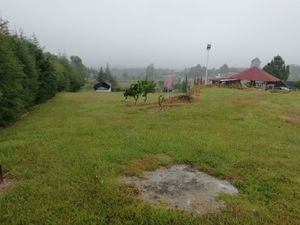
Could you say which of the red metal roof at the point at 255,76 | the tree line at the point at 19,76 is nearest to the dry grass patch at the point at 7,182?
the tree line at the point at 19,76

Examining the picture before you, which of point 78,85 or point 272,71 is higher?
point 272,71

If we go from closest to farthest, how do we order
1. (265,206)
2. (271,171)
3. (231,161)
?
(265,206) → (271,171) → (231,161)

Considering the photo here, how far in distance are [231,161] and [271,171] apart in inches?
32.0

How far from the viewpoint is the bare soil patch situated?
4.36 m

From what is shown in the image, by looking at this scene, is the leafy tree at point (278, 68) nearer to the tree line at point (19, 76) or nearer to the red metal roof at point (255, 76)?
the red metal roof at point (255, 76)

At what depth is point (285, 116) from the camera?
12.0m

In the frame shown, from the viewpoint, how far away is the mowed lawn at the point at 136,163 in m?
4.08

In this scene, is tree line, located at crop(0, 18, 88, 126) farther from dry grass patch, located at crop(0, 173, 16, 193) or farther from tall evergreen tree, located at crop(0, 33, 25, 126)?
dry grass patch, located at crop(0, 173, 16, 193)

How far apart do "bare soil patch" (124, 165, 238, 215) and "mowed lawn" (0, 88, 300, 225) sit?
7.0 inches

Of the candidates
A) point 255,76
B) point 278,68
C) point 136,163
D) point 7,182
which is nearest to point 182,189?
point 136,163

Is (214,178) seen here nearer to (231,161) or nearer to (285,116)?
(231,161)

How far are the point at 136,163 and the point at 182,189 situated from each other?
54.4 inches

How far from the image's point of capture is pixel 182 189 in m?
4.84

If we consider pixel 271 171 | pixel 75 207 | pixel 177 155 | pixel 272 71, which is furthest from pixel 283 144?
pixel 272 71
